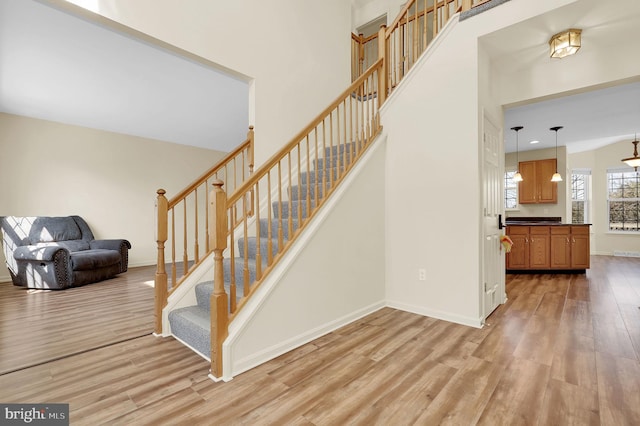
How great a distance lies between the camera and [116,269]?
16.9 feet

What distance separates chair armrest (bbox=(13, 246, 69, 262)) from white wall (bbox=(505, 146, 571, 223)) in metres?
9.54

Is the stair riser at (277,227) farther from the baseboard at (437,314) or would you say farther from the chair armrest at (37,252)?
the chair armrest at (37,252)

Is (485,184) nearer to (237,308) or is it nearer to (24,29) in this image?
(237,308)

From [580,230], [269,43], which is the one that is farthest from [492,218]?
[580,230]

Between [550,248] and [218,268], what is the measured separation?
624 cm

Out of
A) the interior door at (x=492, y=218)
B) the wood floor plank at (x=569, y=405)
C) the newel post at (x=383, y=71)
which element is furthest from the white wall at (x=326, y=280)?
the wood floor plank at (x=569, y=405)

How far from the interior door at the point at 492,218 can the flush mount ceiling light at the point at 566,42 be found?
792 millimetres

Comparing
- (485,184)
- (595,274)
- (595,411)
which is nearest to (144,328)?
(595,411)

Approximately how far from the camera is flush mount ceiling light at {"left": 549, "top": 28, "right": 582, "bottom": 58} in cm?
263

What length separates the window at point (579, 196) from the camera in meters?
8.30

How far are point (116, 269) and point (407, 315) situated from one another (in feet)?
16.3

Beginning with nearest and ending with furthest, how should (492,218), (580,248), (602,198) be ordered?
(492,218) < (580,248) < (602,198)

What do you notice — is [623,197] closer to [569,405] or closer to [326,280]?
[569,405]

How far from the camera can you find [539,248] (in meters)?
5.57
